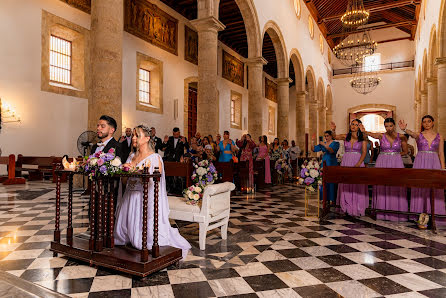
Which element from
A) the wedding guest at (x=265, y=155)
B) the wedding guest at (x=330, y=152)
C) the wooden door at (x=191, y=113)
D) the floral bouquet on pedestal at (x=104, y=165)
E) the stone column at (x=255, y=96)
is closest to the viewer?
the floral bouquet on pedestal at (x=104, y=165)

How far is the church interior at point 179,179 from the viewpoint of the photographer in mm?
3223

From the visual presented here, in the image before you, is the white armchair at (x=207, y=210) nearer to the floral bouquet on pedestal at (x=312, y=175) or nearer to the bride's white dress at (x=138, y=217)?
the bride's white dress at (x=138, y=217)

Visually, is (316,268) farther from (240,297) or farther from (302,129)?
(302,129)

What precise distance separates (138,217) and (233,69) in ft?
62.2

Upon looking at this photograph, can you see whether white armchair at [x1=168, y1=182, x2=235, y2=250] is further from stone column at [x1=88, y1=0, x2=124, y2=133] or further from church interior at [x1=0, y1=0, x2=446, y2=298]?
stone column at [x1=88, y1=0, x2=124, y2=133]

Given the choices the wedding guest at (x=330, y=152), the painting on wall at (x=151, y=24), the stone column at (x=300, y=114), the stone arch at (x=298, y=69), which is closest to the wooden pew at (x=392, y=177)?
the wedding guest at (x=330, y=152)

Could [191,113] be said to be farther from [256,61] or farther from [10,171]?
[10,171]

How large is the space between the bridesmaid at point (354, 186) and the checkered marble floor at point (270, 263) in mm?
416

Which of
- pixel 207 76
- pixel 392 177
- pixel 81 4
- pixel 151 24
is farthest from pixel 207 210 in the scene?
pixel 151 24

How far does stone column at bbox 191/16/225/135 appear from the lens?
999 cm

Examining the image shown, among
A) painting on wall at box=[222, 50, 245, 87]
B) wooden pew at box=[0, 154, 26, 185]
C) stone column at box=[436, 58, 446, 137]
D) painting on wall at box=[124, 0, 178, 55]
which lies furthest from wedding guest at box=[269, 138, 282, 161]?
painting on wall at box=[222, 50, 245, 87]

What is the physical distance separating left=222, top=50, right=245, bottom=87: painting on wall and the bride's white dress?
17.1m

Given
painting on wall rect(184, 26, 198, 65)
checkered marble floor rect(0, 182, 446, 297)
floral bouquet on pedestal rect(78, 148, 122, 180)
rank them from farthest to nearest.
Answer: painting on wall rect(184, 26, 198, 65) → floral bouquet on pedestal rect(78, 148, 122, 180) → checkered marble floor rect(0, 182, 446, 297)

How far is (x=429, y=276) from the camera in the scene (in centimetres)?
327
